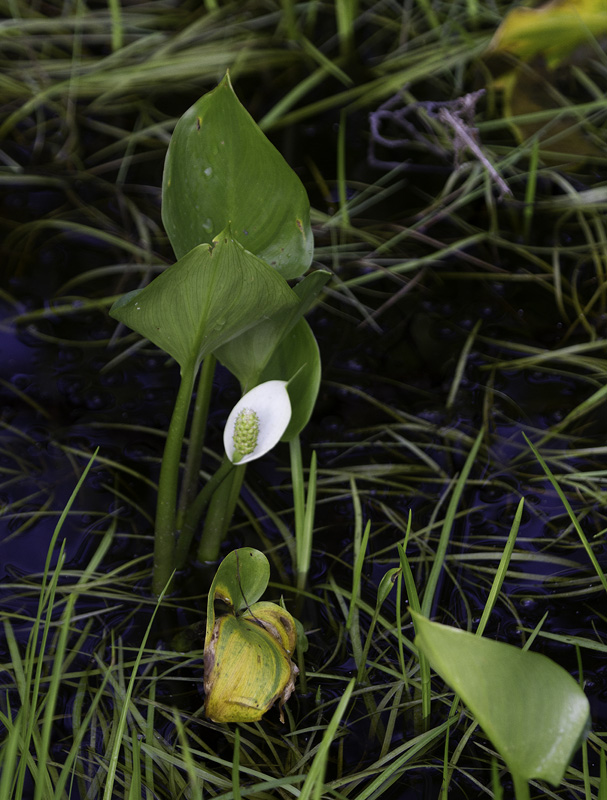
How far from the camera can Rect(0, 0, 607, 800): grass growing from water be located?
0.67 meters

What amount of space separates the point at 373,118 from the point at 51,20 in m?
0.74

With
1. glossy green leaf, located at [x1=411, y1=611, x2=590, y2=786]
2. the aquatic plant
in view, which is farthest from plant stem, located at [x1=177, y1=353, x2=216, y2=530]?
glossy green leaf, located at [x1=411, y1=611, x2=590, y2=786]

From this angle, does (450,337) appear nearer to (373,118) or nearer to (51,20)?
(373,118)

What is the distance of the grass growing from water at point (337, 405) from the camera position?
67cm

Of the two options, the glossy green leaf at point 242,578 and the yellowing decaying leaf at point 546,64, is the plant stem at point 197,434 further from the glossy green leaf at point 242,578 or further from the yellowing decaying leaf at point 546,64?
the yellowing decaying leaf at point 546,64

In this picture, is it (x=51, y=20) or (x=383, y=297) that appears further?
(x=51, y=20)

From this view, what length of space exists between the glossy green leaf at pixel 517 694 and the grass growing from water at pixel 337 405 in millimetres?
136

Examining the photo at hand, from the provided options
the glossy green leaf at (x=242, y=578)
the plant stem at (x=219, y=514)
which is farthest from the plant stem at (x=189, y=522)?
the glossy green leaf at (x=242, y=578)

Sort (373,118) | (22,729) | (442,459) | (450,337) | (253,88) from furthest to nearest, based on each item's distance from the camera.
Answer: (253,88), (373,118), (450,337), (442,459), (22,729)

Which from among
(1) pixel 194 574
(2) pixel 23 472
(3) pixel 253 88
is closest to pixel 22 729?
(1) pixel 194 574

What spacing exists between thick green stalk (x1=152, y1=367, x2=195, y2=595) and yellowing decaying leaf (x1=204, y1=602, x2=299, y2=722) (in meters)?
0.13

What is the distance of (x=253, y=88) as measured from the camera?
1438mm

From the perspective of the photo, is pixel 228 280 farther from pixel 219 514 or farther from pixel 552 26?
pixel 552 26

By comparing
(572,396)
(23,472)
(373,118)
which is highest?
(373,118)
